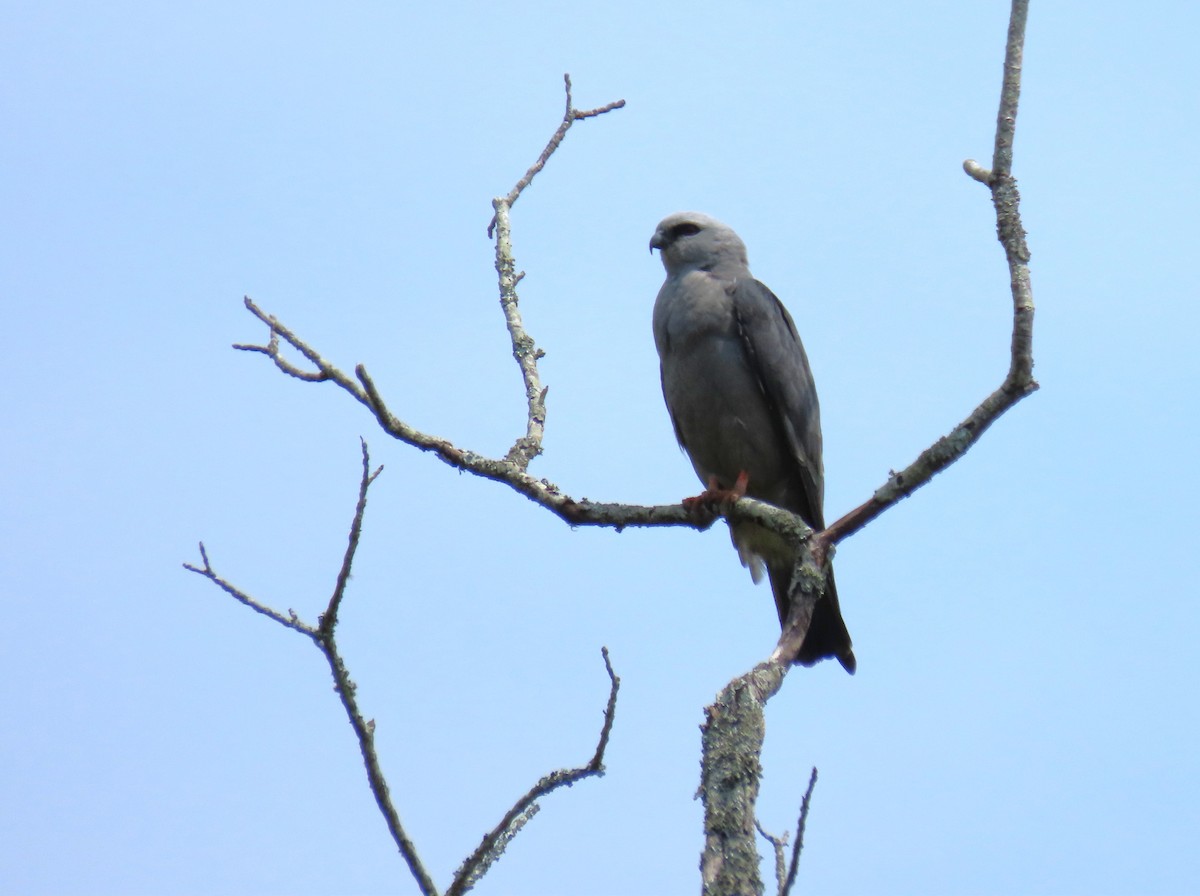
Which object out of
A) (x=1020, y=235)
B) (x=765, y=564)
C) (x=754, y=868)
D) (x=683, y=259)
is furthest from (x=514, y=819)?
(x=683, y=259)

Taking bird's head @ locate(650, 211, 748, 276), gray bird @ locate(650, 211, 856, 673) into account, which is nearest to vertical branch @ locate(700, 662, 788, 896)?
gray bird @ locate(650, 211, 856, 673)

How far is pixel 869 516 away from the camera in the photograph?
13.1 ft

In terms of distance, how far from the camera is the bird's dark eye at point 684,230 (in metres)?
7.30

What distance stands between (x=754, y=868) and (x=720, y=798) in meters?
0.23

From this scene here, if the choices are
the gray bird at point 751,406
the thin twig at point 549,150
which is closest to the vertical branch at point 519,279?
the thin twig at point 549,150

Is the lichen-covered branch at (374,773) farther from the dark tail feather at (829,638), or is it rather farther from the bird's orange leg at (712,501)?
the dark tail feather at (829,638)

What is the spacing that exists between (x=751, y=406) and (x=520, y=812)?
3186 millimetres

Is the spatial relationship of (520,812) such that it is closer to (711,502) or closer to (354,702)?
(354,702)

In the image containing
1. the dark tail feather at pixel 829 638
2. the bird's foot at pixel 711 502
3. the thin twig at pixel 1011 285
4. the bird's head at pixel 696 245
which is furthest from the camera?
the bird's head at pixel 696 245

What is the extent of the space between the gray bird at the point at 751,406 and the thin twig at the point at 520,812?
2555 millimetres

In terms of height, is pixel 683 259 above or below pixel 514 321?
above

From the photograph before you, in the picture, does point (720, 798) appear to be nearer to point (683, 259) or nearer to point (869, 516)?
point (869, 516)

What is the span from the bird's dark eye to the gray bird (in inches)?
22.3

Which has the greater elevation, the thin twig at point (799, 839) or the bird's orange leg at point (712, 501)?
the bird's orange leg at point (712, 501)
